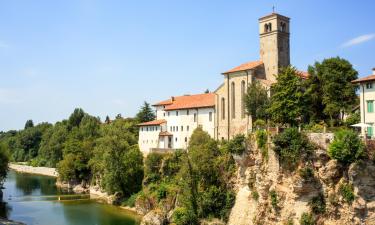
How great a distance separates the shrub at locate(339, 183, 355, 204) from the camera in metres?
30.4

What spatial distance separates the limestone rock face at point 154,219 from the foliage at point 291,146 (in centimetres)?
1580

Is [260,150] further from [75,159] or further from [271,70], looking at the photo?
[75,159]

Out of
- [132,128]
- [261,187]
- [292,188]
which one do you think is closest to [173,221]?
[261,187]

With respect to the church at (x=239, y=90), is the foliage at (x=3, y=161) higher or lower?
Result: lower

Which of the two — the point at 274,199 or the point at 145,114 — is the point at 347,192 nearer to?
the point at 274,199

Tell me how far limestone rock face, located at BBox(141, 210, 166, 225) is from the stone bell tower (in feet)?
75.3

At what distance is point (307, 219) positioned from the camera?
→ 32062mm

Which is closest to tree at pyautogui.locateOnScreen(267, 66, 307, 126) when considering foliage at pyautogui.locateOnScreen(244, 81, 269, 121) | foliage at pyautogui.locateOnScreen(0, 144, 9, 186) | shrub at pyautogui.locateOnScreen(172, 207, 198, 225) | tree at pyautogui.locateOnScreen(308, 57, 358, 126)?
tree at pyautogui.locateOnScreen(308, 57, 358, 126)

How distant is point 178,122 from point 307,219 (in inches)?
1309

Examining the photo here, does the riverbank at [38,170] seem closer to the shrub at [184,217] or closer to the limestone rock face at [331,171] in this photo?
the shrub at [184,217]

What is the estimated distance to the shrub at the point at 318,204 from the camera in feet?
105

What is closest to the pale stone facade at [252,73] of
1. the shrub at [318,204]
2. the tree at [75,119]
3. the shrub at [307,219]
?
the shrub at [318,204]

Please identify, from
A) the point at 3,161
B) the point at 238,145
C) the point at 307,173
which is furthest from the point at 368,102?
the point at 3,161

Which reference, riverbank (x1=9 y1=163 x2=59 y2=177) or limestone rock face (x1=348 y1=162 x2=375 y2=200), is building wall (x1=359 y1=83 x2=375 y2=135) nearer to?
limestone rock face (x1=348 y1=162 x2=375 y2=200)
